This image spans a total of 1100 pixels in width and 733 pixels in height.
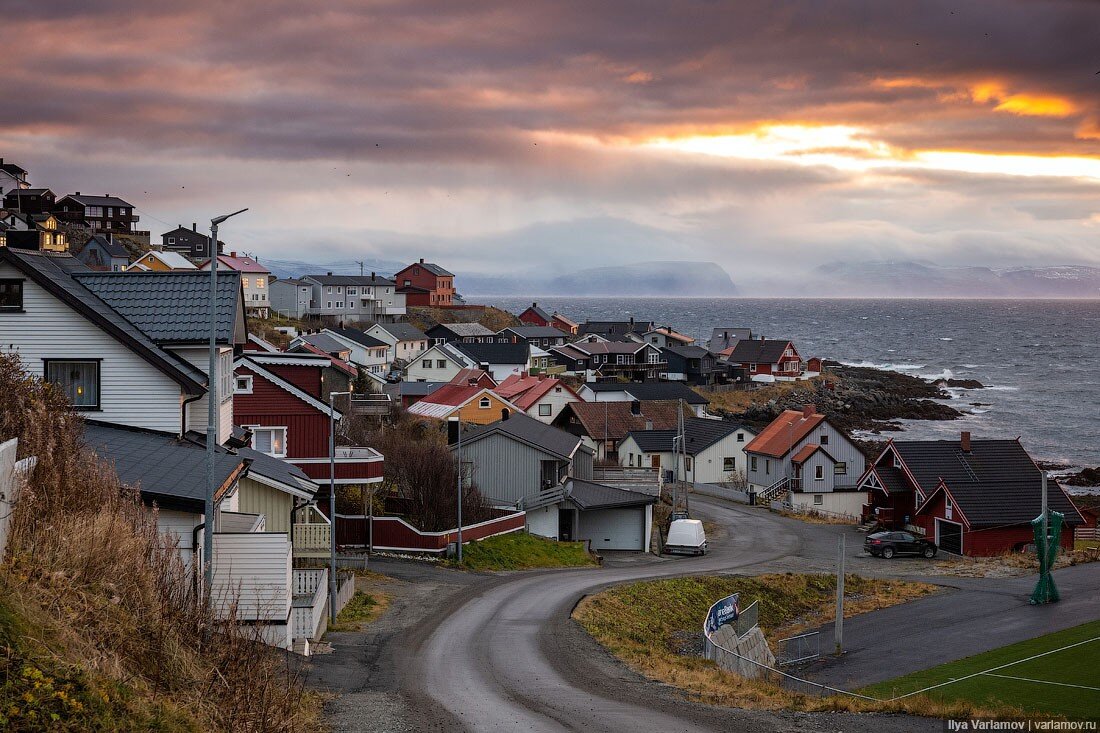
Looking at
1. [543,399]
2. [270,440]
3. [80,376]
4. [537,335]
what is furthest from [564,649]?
[537,335]

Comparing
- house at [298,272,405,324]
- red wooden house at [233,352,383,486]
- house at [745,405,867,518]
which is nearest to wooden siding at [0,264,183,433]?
red wooden house at [233,352,383,486]

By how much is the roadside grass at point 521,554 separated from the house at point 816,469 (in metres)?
22.0

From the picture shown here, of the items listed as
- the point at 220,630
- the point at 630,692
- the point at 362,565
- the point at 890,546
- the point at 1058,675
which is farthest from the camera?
the point at 890,546

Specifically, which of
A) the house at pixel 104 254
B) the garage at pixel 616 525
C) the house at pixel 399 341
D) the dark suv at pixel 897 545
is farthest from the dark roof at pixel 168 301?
the house at pixel 104 254

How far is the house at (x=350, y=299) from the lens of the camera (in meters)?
134

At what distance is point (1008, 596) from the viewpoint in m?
35.2

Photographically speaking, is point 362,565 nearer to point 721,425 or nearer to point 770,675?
point 770,675

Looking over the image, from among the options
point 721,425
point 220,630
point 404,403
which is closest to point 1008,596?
point 220,630

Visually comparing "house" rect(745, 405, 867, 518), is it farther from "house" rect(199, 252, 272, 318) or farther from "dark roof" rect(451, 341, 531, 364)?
"house" rect(199, 252, 272, 318)

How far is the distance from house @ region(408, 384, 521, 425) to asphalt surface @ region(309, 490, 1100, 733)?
29375 millimetres

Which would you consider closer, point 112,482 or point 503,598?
point 112,482

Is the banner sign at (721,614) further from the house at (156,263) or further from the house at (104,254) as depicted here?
the house at (104,254)

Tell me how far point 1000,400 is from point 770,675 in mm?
113677

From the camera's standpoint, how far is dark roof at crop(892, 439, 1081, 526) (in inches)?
1827
